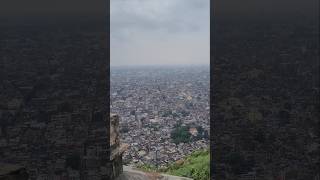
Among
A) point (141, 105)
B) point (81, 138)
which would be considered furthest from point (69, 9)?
point (141, 105)

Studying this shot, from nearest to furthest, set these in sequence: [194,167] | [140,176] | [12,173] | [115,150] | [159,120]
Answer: [12,173]
[115,150]
[140,176]
[194,167]
[159,120]

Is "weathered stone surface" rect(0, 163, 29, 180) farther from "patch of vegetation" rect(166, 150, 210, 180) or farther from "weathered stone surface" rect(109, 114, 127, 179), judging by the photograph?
"patch of vegetation" rect(166, 150, 210, 180)

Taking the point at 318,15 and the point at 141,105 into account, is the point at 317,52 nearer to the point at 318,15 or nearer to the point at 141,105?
the point at 318,15

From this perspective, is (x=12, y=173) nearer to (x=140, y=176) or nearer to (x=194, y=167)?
(x=140, y=176)

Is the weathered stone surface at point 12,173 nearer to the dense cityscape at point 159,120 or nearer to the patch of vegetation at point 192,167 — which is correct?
the patch of vegetation at point 192,167

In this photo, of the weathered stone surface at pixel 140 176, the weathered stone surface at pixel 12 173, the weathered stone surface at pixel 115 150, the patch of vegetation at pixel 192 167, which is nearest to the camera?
the weathered stone surface at pixel 12 173

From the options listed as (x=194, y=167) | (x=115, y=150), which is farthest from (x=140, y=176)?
(x=194, y=167)

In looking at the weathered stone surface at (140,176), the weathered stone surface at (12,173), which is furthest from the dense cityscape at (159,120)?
the weathered stone surface at (12,173)

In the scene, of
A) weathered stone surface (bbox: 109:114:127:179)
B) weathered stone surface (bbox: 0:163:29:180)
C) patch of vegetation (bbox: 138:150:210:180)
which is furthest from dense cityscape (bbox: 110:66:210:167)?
weathered stone surface (bbox: 0:163:29:180)

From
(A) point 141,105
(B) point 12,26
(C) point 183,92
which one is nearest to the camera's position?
(B) point 12,26
